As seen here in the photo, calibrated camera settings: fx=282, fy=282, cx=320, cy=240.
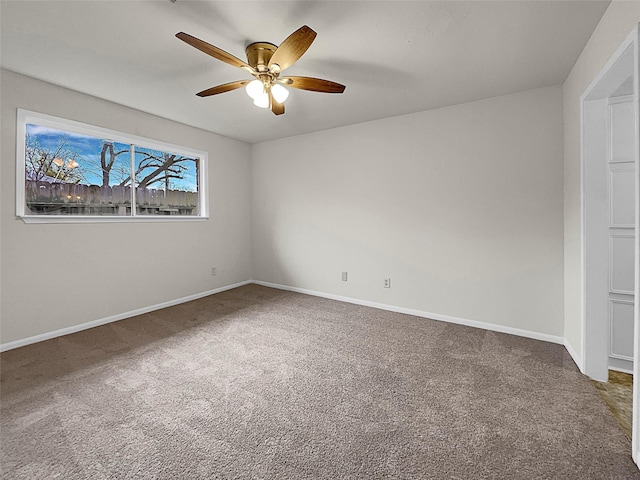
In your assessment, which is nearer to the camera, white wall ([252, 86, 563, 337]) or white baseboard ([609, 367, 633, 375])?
white baseboard ([609, 367, 633, 375])

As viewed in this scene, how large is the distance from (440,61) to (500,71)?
0.60 meters

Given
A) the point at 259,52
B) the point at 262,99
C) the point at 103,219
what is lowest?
the point at 103,219

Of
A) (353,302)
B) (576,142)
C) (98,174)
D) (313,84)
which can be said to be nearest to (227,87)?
(313,84)

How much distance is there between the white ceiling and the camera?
5.74 feet

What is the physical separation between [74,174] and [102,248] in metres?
0.84

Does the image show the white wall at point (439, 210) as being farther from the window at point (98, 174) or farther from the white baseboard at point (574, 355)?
the window at point (98, 174)

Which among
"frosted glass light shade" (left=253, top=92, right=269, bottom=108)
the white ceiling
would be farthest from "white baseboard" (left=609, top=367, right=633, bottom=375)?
"frosted glass light shade" (left=253, top=92, right=269, bottom=108)

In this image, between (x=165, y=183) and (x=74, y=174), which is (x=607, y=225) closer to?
(x=165, y=183)

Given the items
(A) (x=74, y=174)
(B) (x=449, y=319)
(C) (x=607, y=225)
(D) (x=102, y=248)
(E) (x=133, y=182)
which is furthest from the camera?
(E) (x=133, y=182)

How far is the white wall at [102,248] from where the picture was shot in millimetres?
2564

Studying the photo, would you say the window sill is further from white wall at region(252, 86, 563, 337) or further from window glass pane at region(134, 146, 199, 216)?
white wall at region(252, 86, 563, 337)

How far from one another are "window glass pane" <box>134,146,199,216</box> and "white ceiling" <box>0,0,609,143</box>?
781 millimetres

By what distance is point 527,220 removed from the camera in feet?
9.34

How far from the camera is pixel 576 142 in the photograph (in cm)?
229
